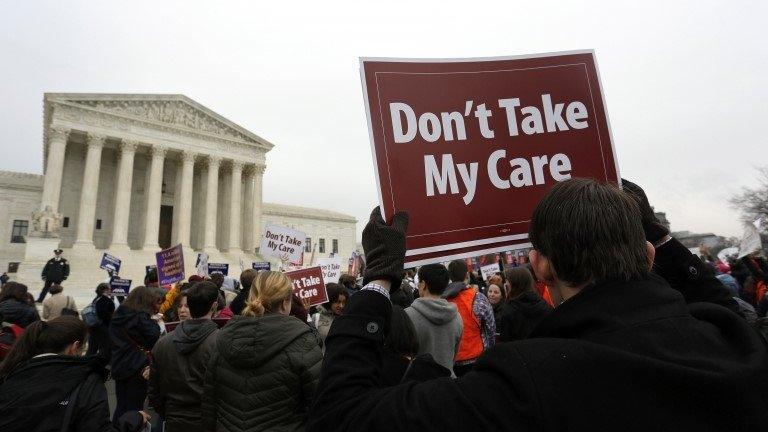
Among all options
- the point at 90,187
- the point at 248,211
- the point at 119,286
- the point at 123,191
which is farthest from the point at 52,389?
the point at 248,211

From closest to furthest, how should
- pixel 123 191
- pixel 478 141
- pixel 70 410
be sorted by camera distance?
pixel 478 141 < pixel 70 410 < pixel 123 191

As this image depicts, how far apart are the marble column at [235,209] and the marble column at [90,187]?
34.4ft

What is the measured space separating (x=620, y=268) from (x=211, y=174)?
40.8 meters

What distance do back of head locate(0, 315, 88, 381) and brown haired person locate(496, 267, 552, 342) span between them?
3.46m

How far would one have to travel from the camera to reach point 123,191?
111ft

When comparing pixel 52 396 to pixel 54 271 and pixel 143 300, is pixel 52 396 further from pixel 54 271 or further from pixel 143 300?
pixel 54 271

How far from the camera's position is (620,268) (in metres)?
1.03

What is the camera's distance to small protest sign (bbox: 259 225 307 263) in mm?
10375

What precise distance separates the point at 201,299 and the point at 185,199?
36509 mm

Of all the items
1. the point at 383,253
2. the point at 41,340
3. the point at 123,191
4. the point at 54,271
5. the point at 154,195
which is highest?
the point at 123,191

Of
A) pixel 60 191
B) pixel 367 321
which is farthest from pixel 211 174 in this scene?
pixel 367 321

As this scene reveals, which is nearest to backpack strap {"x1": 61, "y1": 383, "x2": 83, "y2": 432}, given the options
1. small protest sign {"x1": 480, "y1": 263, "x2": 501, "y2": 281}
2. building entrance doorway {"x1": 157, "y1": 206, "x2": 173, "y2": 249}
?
small protest sign {"x1": 480, "y1": 263, "x2": 501, "y2": 281}

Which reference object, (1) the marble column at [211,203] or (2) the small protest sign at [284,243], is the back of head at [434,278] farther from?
(1) the marble column at [211,203]

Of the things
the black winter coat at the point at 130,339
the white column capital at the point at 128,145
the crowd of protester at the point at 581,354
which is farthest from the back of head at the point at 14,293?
the white column capital at the point at 128,145
